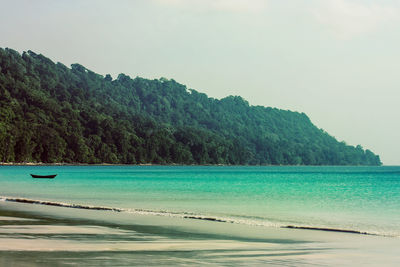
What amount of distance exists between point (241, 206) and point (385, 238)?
23174 mm

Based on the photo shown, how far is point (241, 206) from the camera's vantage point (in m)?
46.7

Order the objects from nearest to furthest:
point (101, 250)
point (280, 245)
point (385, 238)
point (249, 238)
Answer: point (101, 250), point (280, 245), point (249, 238), point (385, 238)

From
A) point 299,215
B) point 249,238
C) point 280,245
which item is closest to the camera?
point 280,245

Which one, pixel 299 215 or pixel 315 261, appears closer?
pixel 315 261

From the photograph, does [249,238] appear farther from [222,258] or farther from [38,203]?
[38,203]

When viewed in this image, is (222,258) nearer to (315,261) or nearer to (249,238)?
(315,261)

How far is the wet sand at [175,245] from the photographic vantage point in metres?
15.8

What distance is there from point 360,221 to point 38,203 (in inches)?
770

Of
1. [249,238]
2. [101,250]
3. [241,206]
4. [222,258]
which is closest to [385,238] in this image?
[249,238]

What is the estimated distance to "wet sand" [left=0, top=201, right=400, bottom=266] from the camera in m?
15.8

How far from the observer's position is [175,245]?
19000 mm

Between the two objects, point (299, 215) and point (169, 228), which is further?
point (299, 215)

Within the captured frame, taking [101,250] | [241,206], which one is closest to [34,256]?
[101,250]

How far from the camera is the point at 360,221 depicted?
3572 centimetres
